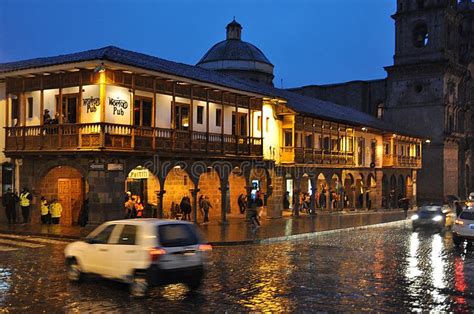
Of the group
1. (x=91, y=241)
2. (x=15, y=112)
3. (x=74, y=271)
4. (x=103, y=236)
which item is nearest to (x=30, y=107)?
(x=15, y=112)

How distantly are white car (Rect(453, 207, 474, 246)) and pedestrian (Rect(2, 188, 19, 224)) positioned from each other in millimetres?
19302

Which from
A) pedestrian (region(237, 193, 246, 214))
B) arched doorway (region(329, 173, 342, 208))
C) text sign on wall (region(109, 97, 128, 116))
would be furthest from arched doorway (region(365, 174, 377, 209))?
text sign on wall (region(109, 97, 128, 116))

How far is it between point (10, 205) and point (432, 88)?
47.3 metres

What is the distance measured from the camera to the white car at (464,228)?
21.2 metres

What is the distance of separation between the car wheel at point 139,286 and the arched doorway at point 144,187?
682 inches

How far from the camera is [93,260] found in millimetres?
12414

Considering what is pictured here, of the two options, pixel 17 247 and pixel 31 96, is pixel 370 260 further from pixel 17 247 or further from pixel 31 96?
pixel 31 96

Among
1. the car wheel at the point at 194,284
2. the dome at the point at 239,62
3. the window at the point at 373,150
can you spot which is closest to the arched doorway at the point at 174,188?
the car wheel at the point at 194,284

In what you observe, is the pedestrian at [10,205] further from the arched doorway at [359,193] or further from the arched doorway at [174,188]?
the arched doorway at [359,193]

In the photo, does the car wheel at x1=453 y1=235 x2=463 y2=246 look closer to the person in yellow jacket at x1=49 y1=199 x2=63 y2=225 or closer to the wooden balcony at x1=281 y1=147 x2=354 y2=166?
the wooden balcony at x1=281 y1=147 x2=354 y2=166

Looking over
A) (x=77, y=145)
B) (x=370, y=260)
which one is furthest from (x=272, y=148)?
(x=370, y=260)

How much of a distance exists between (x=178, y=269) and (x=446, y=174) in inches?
2183

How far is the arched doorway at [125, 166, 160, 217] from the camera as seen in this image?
95.3ft

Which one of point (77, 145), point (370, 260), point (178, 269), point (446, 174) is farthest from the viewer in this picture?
point (446, 174)
